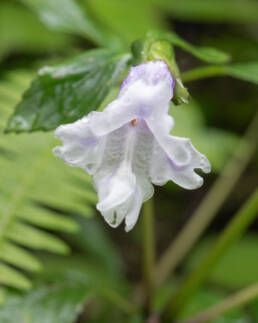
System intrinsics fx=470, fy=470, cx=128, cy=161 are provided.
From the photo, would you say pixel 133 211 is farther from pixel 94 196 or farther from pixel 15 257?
pixel 94 196

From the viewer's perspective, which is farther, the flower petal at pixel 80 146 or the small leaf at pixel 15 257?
the small leaf at pixel 15 257

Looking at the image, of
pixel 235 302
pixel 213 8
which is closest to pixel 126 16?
pixel 213 8

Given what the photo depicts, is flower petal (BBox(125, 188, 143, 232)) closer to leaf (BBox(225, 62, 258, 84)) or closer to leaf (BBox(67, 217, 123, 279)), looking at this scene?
leaf (BBox(225, 62, 258, 84))

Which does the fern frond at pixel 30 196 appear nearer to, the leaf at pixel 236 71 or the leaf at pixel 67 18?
the leaf at pixel 67 18

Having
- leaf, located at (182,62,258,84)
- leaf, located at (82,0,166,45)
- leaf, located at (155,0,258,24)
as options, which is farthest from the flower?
leaf, located at (155,0,258,24)

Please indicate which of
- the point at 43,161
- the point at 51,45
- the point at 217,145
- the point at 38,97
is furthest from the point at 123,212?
the point at 51,45

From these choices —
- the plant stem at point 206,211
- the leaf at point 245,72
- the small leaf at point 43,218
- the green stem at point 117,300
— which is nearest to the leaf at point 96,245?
the plant stem at point 206,211

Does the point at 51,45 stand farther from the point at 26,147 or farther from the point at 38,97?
the point at 38,97

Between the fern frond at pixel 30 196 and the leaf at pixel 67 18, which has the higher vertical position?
the leaf at pixel 67 18
